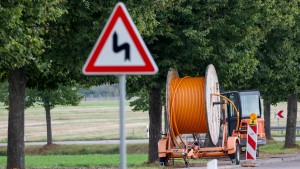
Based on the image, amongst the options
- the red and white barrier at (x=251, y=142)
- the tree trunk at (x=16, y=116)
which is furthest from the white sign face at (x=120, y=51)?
the red and white barrier at (x=251, y=142)

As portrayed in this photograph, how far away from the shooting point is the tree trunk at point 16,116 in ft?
90.0

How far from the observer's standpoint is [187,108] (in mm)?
29516

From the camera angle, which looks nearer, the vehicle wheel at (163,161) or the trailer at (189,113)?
the trailer at (189,113)

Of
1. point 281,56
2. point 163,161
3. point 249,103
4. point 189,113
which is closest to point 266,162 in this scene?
point 163,161

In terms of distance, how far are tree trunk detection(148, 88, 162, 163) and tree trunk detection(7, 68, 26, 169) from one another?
7268 millimetres

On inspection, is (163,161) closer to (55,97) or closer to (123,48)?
(123,48)

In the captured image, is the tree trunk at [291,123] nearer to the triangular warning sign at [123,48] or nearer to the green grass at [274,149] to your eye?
the green grass at [274,149]

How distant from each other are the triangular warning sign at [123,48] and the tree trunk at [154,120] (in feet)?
74.8

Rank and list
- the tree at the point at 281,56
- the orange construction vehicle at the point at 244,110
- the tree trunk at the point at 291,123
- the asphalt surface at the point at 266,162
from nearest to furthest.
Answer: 1. the asphalt surface at the point at 266,162
2. the orange construction vehicle at the point at 244,110
3. the tree at the point at 281,56
4. the tree trunk at the point at 291,123

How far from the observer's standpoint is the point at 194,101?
29594 millimetres

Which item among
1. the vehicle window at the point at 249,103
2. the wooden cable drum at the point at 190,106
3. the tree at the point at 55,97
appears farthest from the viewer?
the tree at the point at 55,97

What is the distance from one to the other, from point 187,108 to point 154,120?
16.4 ft

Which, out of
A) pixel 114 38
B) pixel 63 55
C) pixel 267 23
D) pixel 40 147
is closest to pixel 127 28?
pixel 114 38

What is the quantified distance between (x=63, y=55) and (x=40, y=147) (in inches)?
1306
